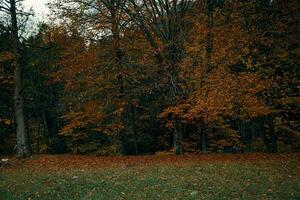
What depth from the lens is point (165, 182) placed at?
14.3m

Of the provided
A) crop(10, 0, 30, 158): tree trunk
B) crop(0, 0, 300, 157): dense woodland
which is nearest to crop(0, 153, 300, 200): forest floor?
crop(0, 0, 300, 157): dense woodland

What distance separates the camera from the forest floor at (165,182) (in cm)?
1256

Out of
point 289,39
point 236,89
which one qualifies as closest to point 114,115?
point 236,89

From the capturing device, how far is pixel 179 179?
14.8m

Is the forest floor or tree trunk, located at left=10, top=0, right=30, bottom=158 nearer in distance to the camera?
the forest floor

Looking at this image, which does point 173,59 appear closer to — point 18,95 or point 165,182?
point 18,95

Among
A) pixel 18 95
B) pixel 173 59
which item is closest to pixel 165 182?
pixel 173 59

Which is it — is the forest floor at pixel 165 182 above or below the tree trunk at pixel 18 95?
below

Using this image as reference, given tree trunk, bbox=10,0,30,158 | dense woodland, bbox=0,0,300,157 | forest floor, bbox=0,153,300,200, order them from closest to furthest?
forest floor, bbox=0,153,300,200 < dense woodland, bbox=0,0,300,157 < tree trunk, bbox=10,0,30,158

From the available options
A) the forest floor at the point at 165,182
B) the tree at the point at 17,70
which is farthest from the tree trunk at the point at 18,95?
the forest floor at the point at 165,182

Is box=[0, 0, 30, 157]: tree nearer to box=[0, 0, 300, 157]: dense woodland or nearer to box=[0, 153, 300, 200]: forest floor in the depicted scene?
box=[0, 0, 300, 157]: dense woodland

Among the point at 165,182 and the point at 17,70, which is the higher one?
the point at 17,70

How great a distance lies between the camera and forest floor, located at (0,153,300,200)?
41.2 ft

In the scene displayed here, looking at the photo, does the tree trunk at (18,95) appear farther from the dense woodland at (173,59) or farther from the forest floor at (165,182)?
the forest floor at (165,182)
